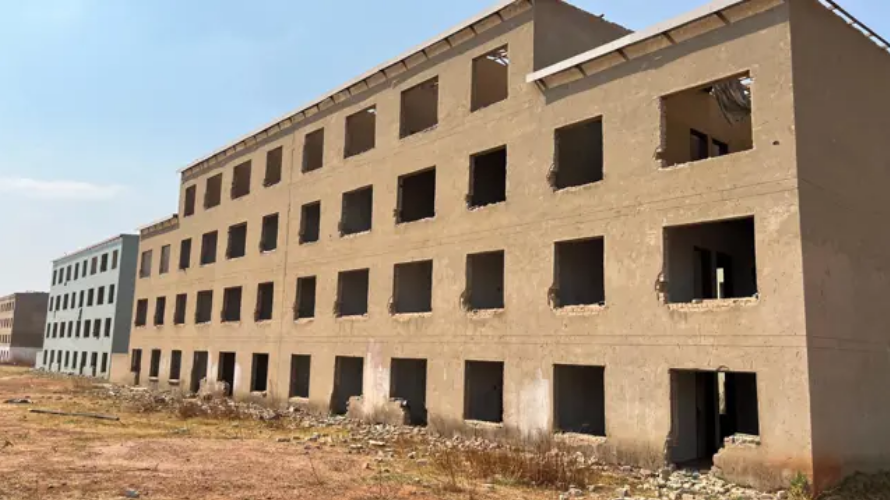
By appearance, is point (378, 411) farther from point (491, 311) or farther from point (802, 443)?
point (802, 443)

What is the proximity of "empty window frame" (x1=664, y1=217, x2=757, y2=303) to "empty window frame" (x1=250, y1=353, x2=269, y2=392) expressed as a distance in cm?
1731

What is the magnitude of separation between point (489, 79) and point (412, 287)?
267 inches

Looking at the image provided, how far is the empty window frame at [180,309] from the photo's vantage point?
34.1 m

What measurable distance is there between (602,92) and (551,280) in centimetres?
444

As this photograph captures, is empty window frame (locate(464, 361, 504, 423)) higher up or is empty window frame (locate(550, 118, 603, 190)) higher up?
empty window frame (locate(550, 118, 603, 190))

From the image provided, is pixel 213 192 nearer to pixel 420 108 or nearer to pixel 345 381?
pixel 420 108

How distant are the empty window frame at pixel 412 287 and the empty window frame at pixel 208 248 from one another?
1523cm

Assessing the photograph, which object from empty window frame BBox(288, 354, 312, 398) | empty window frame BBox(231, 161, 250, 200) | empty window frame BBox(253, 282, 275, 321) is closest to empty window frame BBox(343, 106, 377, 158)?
empty window frame BBox(253, 282, 275, 321)

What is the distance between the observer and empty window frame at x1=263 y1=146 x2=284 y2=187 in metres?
28.3

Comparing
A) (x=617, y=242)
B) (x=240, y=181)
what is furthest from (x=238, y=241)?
(x=617, y=242)

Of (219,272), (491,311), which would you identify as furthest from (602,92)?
(219,272)

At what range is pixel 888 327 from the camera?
535 inches

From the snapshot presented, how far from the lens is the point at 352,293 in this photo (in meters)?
23.4

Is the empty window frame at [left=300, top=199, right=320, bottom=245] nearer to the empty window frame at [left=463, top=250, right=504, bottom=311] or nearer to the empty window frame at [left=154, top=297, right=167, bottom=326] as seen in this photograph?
the empty window frame at [left=463, top=250, right=504, bottom=311]
